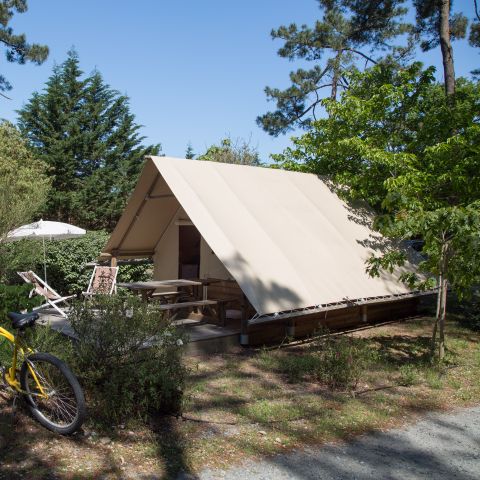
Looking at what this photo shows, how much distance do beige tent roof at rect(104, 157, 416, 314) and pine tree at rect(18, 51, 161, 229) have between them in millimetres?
16214

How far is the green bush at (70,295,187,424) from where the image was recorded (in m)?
4.22

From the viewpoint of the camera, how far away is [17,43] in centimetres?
1490

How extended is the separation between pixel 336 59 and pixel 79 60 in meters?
14.6

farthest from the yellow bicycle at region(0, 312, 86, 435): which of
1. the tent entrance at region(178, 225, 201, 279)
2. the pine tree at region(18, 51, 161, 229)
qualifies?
the pine tree at region(18, 51, 161, 229)

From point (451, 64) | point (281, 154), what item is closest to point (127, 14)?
point (281, 154)

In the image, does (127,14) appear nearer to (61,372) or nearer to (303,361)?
(303,361)

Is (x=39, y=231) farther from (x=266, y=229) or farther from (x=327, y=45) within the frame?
(x=327, y=45)

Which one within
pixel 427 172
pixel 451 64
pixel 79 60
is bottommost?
pixel 427 172

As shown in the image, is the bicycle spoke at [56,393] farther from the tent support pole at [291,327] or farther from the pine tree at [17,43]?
the pine tree at [17,43]

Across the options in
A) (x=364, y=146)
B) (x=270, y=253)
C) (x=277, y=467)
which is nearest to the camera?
(x=277, y=467)

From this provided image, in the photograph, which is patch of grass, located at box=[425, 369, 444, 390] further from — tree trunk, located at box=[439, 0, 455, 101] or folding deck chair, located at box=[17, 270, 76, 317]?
tree trunk, located at box=[439, 0, 455, 101]

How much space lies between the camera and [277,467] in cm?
369

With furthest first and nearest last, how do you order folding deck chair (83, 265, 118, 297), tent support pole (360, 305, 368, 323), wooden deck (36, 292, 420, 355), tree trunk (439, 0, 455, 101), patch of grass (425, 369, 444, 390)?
tree trunk (439, 0, 455, 101)
tent support pole (360, 305, 368, 323)
folding deck chair (83, 265, 118, 297)
wooden deck (36, 292, 420, 355)
patch of grass (425, 369, 444, 390)

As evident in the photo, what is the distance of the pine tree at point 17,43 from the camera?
14781 millimetres
